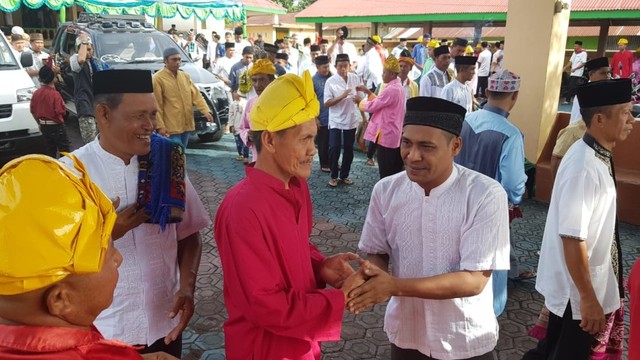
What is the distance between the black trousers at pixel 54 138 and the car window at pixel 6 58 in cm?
155

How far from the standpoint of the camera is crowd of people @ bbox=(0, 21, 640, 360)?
1156 mm

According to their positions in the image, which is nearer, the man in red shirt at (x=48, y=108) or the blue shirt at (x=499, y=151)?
the blue shirt at (x=499, y=151)

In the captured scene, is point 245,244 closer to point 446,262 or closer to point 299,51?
point 446,262

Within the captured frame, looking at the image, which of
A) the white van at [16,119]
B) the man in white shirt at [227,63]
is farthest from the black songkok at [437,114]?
the man in white shirt at [227,63]

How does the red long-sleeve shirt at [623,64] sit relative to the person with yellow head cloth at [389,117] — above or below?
above

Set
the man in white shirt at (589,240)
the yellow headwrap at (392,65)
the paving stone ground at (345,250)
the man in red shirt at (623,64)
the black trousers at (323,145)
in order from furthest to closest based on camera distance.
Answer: the man in red shirt at (623,64)
the black trousers at (323,145)
the yellow headwrap at (392,65)
the paving stone ground at (345,250)
the man in white shirt at (589,240)

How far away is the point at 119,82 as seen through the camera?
217cm

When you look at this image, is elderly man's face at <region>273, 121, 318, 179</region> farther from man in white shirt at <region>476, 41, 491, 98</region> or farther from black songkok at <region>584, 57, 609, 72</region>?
man in white shirt at <region>476, 41, 491, 98</region>

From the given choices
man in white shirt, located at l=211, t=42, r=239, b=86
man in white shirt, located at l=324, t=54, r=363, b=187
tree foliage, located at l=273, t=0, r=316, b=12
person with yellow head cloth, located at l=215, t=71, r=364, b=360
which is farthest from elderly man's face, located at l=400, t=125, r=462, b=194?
tree foliage, located at l=273, t=0, r=316, b=12

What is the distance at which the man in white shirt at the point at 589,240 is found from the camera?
249 cm

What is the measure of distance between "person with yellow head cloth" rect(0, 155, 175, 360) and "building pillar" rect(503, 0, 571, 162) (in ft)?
23.1

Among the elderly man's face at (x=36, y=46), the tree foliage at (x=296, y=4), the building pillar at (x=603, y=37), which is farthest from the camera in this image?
the tree foliage at (x=296, y=4)

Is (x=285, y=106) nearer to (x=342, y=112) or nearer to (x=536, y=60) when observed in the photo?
(x=342, y=112)

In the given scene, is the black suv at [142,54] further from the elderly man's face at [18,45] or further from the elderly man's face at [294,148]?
the elderly man's face at [294,148]
